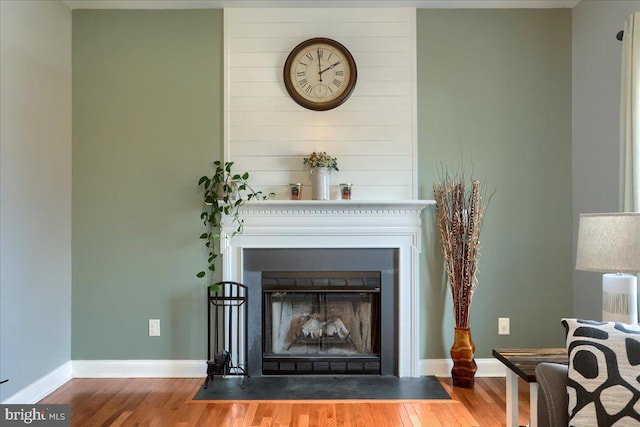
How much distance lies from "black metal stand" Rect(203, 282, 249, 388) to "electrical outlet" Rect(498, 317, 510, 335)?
1845 millimetres

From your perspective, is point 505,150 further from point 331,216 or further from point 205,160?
point 205,160

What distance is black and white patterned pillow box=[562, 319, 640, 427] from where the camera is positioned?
147 cm

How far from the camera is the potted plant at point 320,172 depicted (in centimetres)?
327

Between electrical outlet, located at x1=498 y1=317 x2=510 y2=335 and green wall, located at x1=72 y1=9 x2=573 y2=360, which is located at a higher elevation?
green wall, located at x1=72 y1=9 x2=573 y2=360

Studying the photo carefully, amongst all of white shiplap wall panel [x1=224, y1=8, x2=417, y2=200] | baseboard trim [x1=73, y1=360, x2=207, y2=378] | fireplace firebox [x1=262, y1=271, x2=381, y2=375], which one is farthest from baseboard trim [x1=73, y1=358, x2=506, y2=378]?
white shiplap wall panel [x1=224, y1=8, x2=417, y2=200]

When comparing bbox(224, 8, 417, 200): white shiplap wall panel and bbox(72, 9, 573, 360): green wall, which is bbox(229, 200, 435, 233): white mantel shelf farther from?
bbox(72, 9, 573, 360): green wall

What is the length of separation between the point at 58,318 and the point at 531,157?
357cm

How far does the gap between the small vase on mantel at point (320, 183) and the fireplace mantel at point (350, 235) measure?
0.12 m

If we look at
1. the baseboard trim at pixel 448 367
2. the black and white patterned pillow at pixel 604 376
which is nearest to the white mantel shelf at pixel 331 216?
the baseboard trim at pixel 448 367

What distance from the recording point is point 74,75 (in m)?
3.40

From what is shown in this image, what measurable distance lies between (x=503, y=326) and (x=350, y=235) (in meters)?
1.31

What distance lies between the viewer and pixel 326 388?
312 cm

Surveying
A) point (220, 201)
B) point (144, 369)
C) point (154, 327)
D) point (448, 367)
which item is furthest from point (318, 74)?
point (144, 369)

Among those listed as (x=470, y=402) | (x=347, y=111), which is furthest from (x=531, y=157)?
(x=470, y=402)
